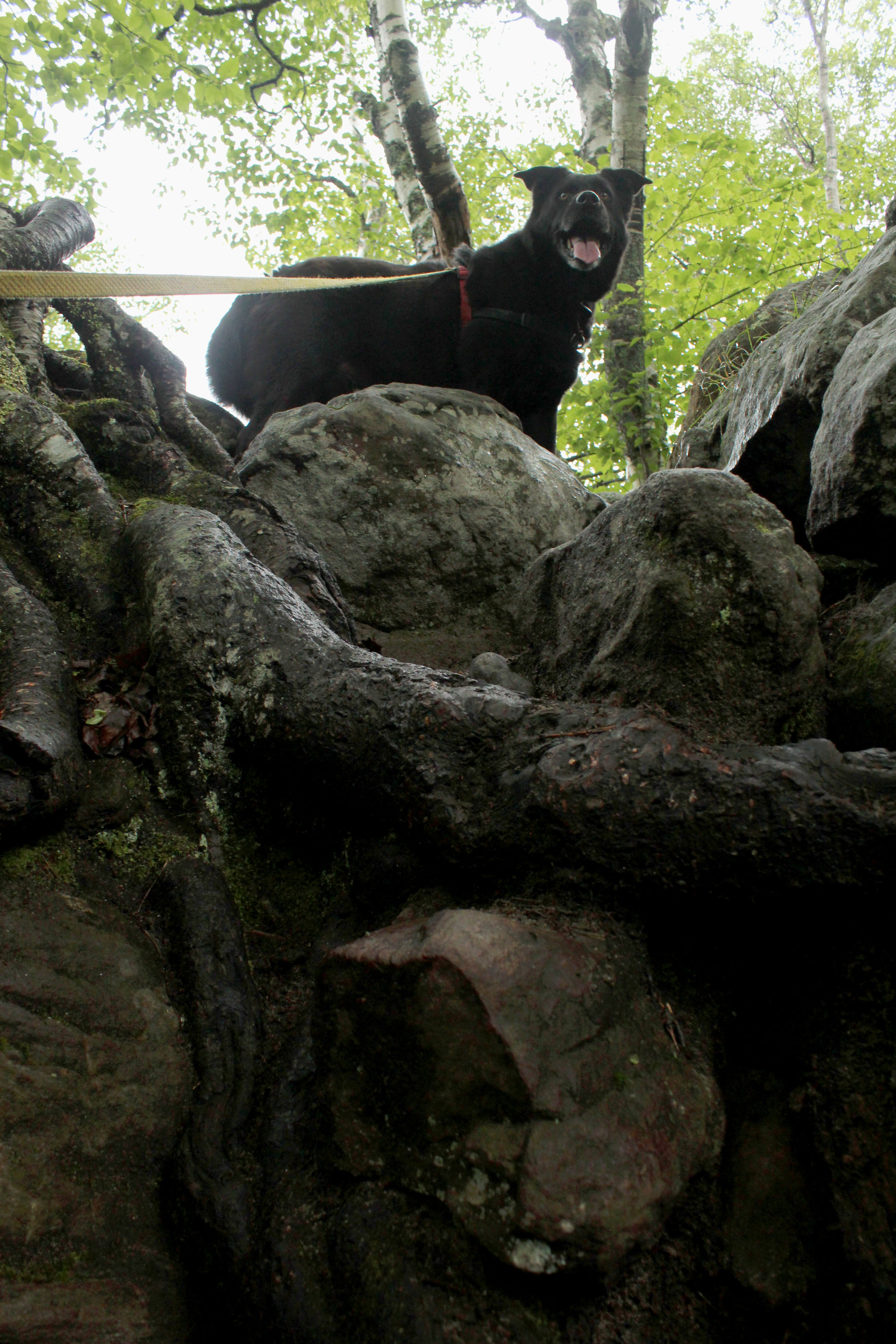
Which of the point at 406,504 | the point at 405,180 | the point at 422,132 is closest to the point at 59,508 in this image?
the point at 406,504

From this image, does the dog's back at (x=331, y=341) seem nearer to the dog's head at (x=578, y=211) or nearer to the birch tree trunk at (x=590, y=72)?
the dog's head at (x=578, y=211)

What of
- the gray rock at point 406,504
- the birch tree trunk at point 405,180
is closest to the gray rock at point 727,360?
the gray rock at point 406,504

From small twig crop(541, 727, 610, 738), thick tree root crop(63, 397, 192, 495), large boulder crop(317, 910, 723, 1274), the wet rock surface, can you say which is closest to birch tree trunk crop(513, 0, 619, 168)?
thick tree root crop(63, 397, 192, 495)

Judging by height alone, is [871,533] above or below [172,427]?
below

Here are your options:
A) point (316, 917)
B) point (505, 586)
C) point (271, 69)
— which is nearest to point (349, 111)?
point (271, 69)

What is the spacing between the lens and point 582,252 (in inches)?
211

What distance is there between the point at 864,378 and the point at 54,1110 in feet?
10.1

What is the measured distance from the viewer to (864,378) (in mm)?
2576

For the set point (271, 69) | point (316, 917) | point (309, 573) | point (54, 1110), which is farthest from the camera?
point (271, 69)

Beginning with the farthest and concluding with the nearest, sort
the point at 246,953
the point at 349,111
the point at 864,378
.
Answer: the point at 349,111
the point at 864,378
the point at 246,953

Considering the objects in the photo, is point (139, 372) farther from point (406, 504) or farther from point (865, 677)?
point (865, 677)

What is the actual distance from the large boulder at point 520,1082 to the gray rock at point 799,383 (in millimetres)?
2565

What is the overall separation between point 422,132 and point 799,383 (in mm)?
4714

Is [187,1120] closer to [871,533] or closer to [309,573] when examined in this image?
[309,573]
